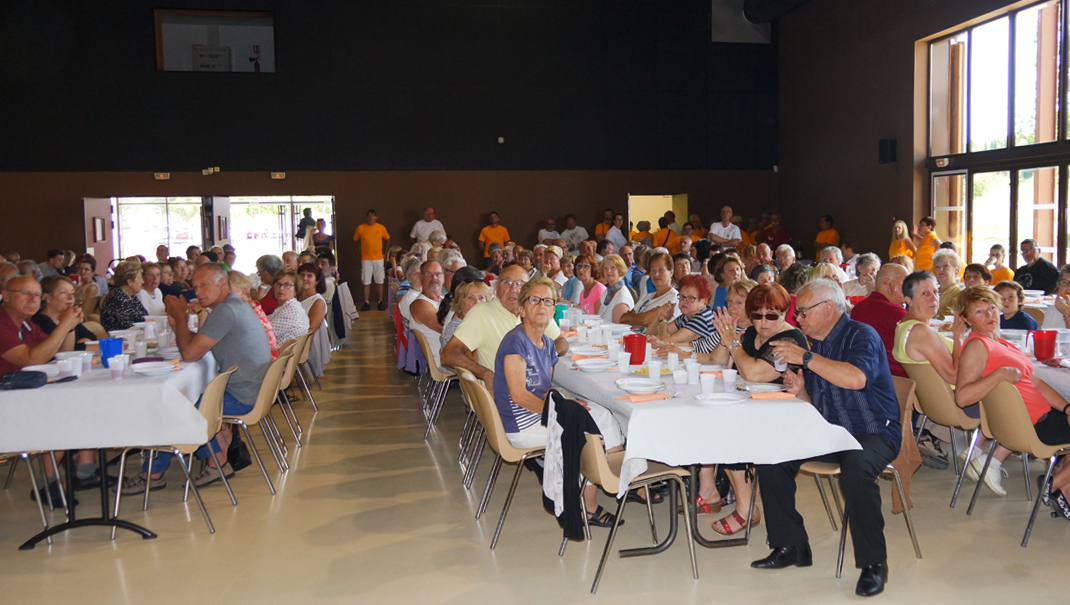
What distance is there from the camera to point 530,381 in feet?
13.7

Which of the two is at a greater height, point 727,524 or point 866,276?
point 866,276

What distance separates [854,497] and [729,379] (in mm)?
691

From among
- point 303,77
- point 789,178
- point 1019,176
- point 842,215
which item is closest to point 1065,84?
point 1019,176

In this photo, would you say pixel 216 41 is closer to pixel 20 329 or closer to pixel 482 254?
pixel 482 254

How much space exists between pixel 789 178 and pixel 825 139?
164 centimetres

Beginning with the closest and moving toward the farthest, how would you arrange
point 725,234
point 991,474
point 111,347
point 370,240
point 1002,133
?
point 111,347 < point 991,474 < point 1002,133 < point 725,234 < point 370,240

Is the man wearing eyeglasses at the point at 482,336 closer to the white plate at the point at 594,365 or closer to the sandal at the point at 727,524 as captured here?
the white plate at the point at 594,365

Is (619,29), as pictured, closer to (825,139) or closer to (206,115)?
(825,139)

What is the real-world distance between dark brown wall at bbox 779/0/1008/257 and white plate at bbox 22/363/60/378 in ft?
36.7

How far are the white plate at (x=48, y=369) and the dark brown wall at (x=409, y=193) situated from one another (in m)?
11.4

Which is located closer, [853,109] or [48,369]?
[48,369]

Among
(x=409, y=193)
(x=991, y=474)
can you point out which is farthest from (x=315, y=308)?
(x=409, y=193)

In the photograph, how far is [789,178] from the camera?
651 inches

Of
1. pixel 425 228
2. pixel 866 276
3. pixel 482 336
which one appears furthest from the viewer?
pixel 425 228
